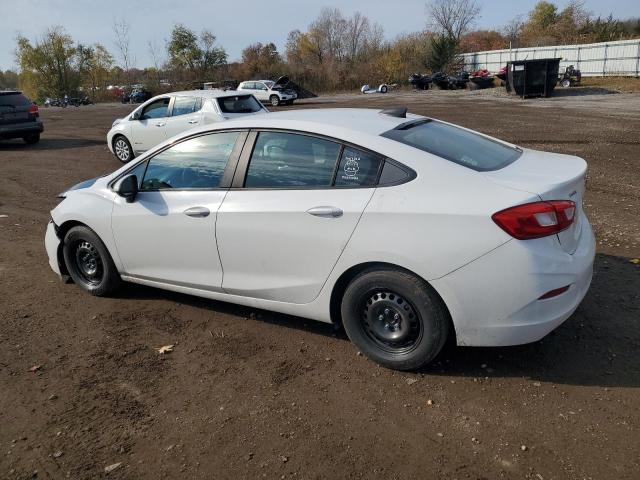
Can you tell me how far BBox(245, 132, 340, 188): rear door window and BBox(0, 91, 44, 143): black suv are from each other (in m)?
14.5

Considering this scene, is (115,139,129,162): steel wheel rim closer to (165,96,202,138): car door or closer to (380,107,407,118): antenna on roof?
(165,96,202,138): car door

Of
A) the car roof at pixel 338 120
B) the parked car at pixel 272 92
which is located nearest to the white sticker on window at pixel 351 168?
the car roof at pixel 338 120

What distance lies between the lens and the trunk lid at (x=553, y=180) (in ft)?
10.1

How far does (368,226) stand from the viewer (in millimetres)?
3246

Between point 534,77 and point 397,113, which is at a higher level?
point 397,113

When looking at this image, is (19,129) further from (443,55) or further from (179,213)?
(443,55)

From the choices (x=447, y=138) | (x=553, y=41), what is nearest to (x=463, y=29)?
(x=553, y=41)

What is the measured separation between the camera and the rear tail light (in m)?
2.92

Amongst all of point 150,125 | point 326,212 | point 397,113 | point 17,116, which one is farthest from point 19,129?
point 326,212

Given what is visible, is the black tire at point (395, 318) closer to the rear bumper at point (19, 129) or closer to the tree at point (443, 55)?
the rear bumper at point (19, 129)

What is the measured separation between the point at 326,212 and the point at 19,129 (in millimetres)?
15688

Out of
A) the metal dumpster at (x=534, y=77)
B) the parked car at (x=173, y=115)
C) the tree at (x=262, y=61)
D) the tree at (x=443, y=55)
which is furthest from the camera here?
the tree at (x=262, y=61)

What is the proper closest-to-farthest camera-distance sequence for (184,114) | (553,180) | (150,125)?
(553,180)
(184,114)
(150,125)

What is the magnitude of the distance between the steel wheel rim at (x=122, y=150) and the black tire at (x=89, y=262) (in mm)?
8528
